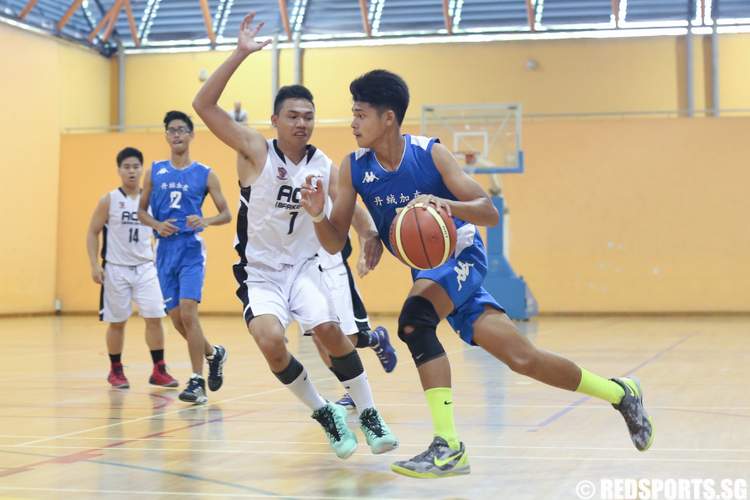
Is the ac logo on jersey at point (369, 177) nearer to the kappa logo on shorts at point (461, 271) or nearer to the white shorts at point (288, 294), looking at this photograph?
the kappa logo on shorts at point (461, 271)

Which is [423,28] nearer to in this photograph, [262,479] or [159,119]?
[159,119]

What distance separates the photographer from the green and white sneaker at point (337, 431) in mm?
4461

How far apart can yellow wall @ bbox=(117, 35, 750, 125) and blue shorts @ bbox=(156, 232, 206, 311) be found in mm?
13216

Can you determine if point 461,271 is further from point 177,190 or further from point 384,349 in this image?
point 177,190

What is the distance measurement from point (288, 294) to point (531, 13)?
15809 mm

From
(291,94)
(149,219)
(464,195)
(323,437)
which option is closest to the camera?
(464,195)

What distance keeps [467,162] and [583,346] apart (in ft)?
17.9

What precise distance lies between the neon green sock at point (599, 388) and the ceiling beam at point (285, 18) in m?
16.7

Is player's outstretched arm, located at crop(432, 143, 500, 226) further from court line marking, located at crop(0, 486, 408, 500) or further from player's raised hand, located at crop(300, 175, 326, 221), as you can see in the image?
court line marking, located at crop(0, 486, 408, 500)

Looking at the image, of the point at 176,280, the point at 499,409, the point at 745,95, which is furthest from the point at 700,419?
the point at 745,95

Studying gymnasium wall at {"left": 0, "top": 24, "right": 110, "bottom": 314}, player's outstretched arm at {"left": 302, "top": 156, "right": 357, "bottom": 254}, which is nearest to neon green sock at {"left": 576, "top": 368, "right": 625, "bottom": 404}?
player's outstretched arm at {"left": 302, "top": 156, "right": 357, "bottom": 254}

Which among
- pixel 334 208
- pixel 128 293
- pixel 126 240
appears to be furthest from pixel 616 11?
pixel 334 208

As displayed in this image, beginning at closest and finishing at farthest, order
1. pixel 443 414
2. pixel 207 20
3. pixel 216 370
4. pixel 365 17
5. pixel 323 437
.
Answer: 1. pixel 443 414
2. pixel 323 437
3. pixel 216 370
4. pixel 365 17
5. pixel 207 20

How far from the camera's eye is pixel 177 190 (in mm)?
7391
